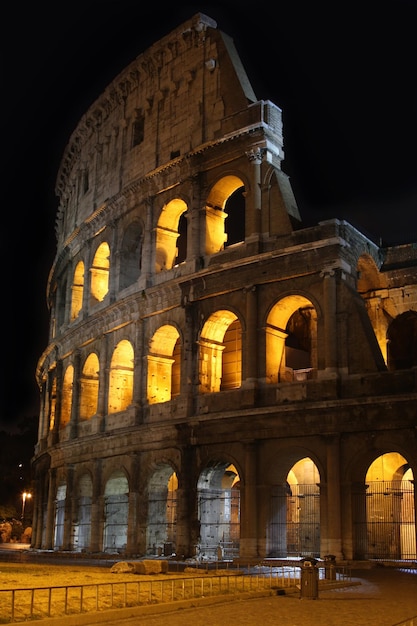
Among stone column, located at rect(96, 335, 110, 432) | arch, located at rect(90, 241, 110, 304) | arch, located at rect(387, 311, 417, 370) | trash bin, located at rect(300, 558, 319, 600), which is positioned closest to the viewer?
trash bin, located at rect(300, 558, 319, 600)

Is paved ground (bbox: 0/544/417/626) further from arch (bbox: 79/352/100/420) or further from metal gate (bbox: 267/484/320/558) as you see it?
arch (bbox: 79/352/100/420)

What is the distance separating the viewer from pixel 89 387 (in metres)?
30.3

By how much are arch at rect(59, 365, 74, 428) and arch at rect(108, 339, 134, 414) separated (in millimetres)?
4522

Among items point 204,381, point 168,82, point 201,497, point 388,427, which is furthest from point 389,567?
point 168,82

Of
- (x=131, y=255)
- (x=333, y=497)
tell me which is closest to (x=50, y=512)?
(x=131, y=255)

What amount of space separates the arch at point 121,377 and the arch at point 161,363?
5.88ft

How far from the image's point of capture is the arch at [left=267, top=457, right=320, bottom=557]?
21.4 metres

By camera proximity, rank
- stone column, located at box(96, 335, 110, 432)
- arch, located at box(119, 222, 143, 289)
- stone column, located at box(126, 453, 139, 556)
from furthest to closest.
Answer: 1. arch, located at box(119, 222, 143, 289)
2. stone column, located at box(96, 335, 110, 432)
3. stone column, located at box(126, 453, 139, 556)

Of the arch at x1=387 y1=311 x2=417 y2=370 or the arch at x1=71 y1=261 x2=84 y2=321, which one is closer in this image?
the arch at x1=387 y1=311 x2=417 y2=370

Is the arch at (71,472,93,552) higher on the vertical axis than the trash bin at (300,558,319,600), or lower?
higher

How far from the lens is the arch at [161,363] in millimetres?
25891

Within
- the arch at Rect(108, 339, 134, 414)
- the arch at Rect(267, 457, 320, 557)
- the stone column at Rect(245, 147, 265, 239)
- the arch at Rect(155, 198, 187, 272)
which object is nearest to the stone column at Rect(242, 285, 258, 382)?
the stone column at Rect(245, 147, 265, 239)

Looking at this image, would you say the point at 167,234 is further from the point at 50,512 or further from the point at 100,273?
the point at 50,512

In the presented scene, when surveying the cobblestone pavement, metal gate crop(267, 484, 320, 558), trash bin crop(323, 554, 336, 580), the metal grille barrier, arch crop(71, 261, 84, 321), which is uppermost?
arch crop(71, 261, 84, 321)
